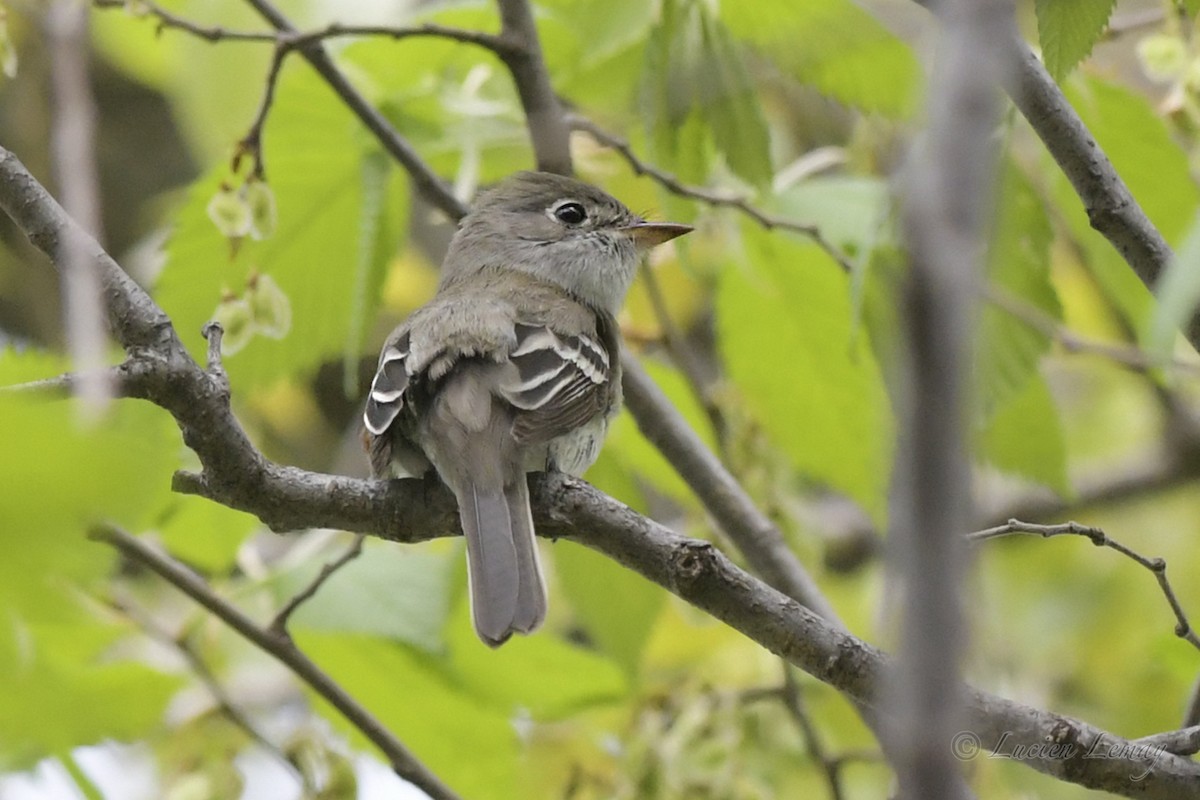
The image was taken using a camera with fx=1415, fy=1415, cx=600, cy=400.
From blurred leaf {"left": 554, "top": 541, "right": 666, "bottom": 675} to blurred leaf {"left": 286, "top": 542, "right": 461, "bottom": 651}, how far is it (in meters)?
0.28

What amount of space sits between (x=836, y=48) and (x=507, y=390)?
3.41 feet

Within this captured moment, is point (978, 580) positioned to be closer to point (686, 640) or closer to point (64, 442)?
point (64, 442)

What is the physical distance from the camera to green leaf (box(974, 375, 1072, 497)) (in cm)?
334

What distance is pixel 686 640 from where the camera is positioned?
5.06 metres

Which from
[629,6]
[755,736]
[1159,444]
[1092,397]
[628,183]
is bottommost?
[1092,397]

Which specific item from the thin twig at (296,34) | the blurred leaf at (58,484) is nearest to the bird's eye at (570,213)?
the thin twig at (296,34)

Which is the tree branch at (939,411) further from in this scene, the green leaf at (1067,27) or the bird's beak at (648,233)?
the bird's beak at (648,233)

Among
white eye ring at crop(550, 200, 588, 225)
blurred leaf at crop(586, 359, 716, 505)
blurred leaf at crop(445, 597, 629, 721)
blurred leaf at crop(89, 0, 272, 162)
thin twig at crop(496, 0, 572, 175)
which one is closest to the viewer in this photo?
thin twig at crop(496, 0, 572, 175)

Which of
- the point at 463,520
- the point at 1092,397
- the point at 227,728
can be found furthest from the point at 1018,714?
the point at 1092,397

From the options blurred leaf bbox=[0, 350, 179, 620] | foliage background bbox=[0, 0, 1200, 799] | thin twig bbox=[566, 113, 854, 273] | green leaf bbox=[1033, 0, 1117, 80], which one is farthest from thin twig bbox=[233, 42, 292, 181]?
blurred leaf bbox=[0, 350, 179, 620]

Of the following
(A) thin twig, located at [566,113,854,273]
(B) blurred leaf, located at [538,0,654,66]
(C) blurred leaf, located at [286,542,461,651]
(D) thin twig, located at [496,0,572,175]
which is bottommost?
(C) blurred leaf, located at [286,542,461,651]

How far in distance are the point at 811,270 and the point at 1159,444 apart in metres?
2.91

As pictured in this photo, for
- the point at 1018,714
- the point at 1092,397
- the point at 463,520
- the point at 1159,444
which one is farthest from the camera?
the point at 1092,397

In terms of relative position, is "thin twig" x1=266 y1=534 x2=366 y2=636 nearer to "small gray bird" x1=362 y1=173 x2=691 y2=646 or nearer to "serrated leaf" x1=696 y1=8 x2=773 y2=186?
"small gray bird" x1=362 y1=173 x2=691 y2=646
